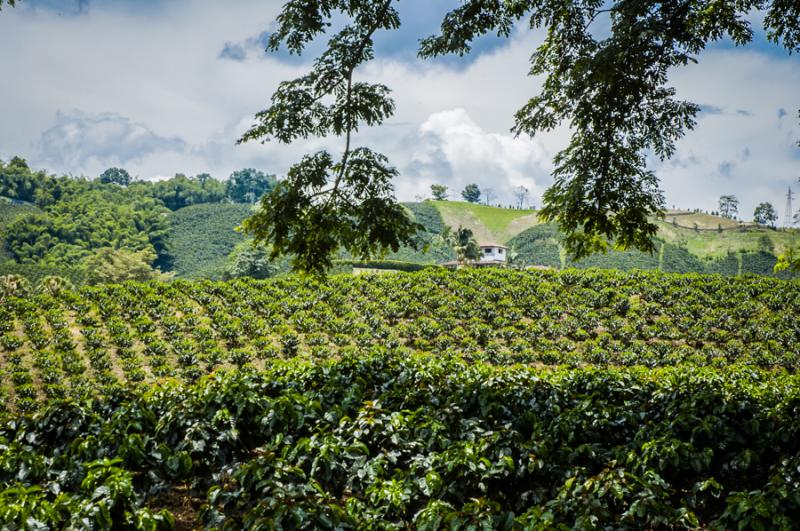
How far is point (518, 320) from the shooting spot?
15.1 metres

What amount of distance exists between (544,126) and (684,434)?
4.88 metres

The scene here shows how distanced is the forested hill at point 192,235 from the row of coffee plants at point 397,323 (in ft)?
87.3

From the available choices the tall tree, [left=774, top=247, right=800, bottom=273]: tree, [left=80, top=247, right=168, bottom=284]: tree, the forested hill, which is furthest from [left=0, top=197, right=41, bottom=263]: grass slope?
[left=774, top=247, right=800, bottom=273]: tree

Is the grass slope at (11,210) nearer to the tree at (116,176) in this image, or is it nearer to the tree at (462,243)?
the tree at (116,176)

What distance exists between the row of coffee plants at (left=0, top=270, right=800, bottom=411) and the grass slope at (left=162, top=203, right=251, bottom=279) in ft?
157

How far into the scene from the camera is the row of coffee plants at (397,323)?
467 inches

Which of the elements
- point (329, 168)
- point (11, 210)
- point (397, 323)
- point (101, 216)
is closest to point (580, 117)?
point (329, 168)

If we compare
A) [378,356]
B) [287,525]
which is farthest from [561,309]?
[287,525]

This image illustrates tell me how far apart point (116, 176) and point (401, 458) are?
123m

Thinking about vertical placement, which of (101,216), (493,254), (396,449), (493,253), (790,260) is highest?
(101,216)

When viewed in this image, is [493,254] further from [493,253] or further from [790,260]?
[790,260]

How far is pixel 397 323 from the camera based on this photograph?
14938 millimetres

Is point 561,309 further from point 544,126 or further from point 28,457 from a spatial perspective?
point 28,457

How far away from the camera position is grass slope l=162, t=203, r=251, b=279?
6750 cm
